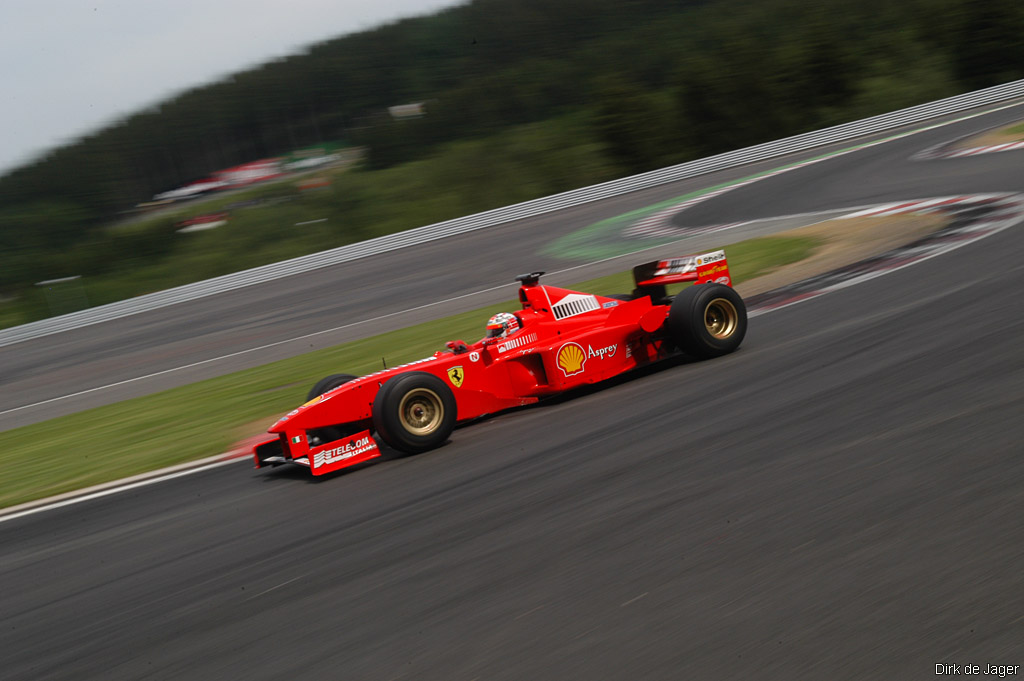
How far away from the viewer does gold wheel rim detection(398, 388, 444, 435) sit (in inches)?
280

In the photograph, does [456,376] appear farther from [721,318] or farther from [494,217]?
[494,217]

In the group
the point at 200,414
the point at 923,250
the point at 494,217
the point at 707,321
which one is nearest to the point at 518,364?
the point at 707,321

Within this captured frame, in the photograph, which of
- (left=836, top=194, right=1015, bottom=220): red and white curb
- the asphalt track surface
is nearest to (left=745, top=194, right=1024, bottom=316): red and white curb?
(left=836, top=194, right=1015, bottom=220): red and white curb

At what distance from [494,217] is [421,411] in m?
19.6

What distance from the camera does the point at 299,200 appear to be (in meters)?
37.2

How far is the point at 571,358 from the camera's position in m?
8.01

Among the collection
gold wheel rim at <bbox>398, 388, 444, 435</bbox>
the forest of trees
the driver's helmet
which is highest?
the forest of trees

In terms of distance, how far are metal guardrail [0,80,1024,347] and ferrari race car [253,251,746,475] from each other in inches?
684

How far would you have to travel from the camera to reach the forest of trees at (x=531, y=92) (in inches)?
1448

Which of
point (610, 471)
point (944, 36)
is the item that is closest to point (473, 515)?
point (610, 471)

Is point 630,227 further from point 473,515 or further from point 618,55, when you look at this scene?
point 618,55

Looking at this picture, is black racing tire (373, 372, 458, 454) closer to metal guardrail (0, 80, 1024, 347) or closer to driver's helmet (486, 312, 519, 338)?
driver's helmet (486, 312, 519, 338)

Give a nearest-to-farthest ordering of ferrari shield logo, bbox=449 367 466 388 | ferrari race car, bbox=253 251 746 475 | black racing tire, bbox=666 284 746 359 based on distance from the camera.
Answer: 1. ferrari race car, bbox=253 251 746 475
2. ferrari shield logo, bbox=449 367 466 388
3. black racing tire, bbox=666 284 746 359

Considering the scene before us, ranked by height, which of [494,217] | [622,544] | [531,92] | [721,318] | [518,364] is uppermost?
[531,92]
